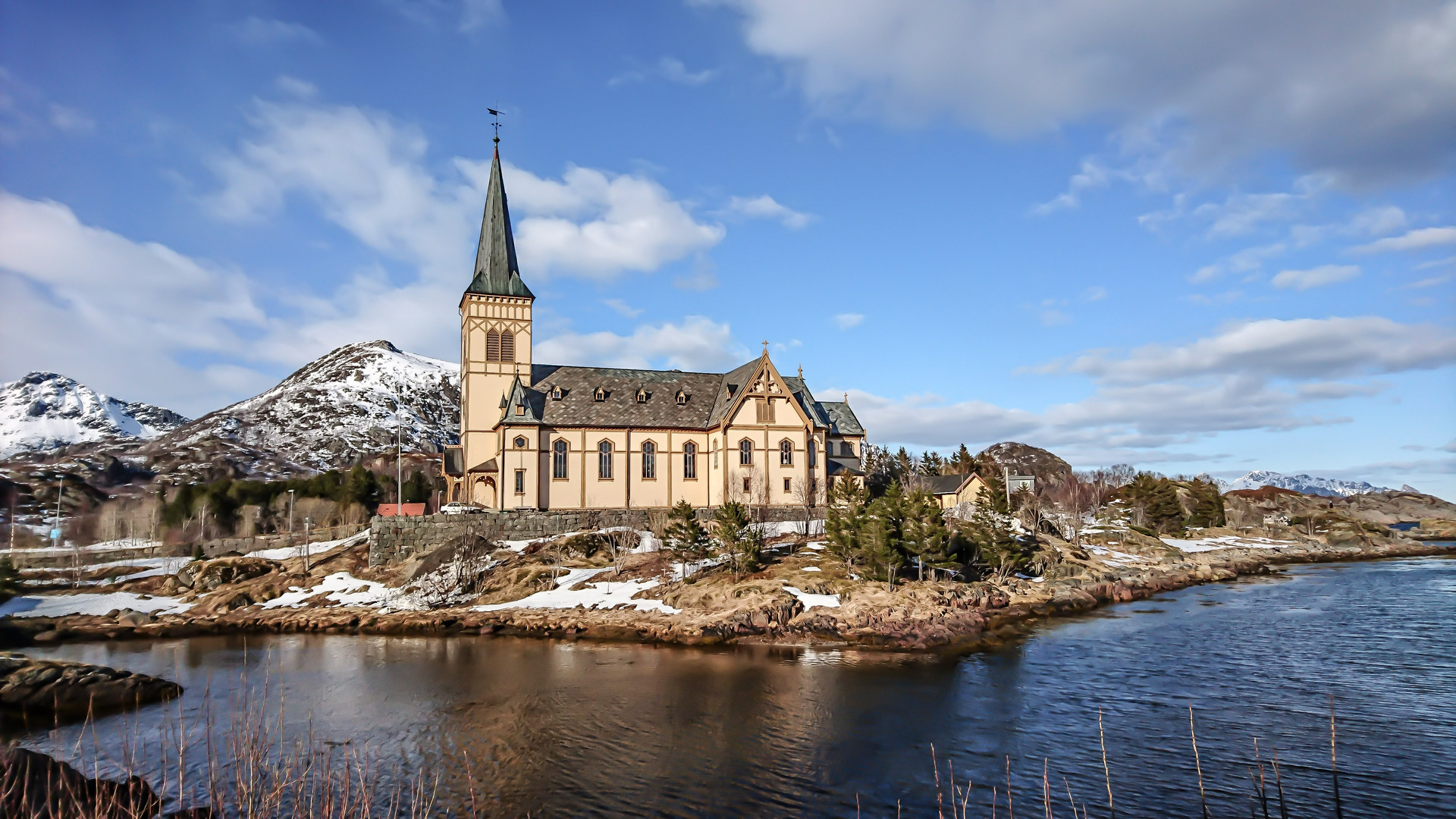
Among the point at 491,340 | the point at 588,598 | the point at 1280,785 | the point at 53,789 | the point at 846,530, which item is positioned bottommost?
the point at 588,598

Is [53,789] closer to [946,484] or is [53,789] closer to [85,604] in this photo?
[85,604]

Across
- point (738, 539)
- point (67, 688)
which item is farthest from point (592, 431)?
point (67, 688)

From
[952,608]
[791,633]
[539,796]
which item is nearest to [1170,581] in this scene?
[952,608]

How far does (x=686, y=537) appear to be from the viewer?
1602 inches

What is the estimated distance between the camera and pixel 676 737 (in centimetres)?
2047

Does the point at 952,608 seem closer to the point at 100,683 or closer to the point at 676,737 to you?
the point at 676,737

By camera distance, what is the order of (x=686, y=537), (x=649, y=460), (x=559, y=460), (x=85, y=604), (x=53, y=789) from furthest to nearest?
(x=649, y=460), (x=559, y=460), (x=85, y=604), (x=686, y=537), (x=53, y=789)

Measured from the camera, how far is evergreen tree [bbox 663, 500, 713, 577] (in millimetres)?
40875

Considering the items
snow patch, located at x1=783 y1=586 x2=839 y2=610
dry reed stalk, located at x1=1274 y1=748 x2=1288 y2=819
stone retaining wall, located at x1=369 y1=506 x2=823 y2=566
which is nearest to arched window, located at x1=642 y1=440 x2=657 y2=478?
stone retaining wall, located at x1=369 y1=506 x2=823 y2=566

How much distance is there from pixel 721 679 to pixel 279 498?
205ft

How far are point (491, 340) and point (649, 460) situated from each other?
15.2 m

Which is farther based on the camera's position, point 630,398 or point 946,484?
point 946,484

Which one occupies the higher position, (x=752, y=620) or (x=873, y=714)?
(x=752, y=620)

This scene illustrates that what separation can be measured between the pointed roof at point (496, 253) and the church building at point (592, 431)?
0.32ft
